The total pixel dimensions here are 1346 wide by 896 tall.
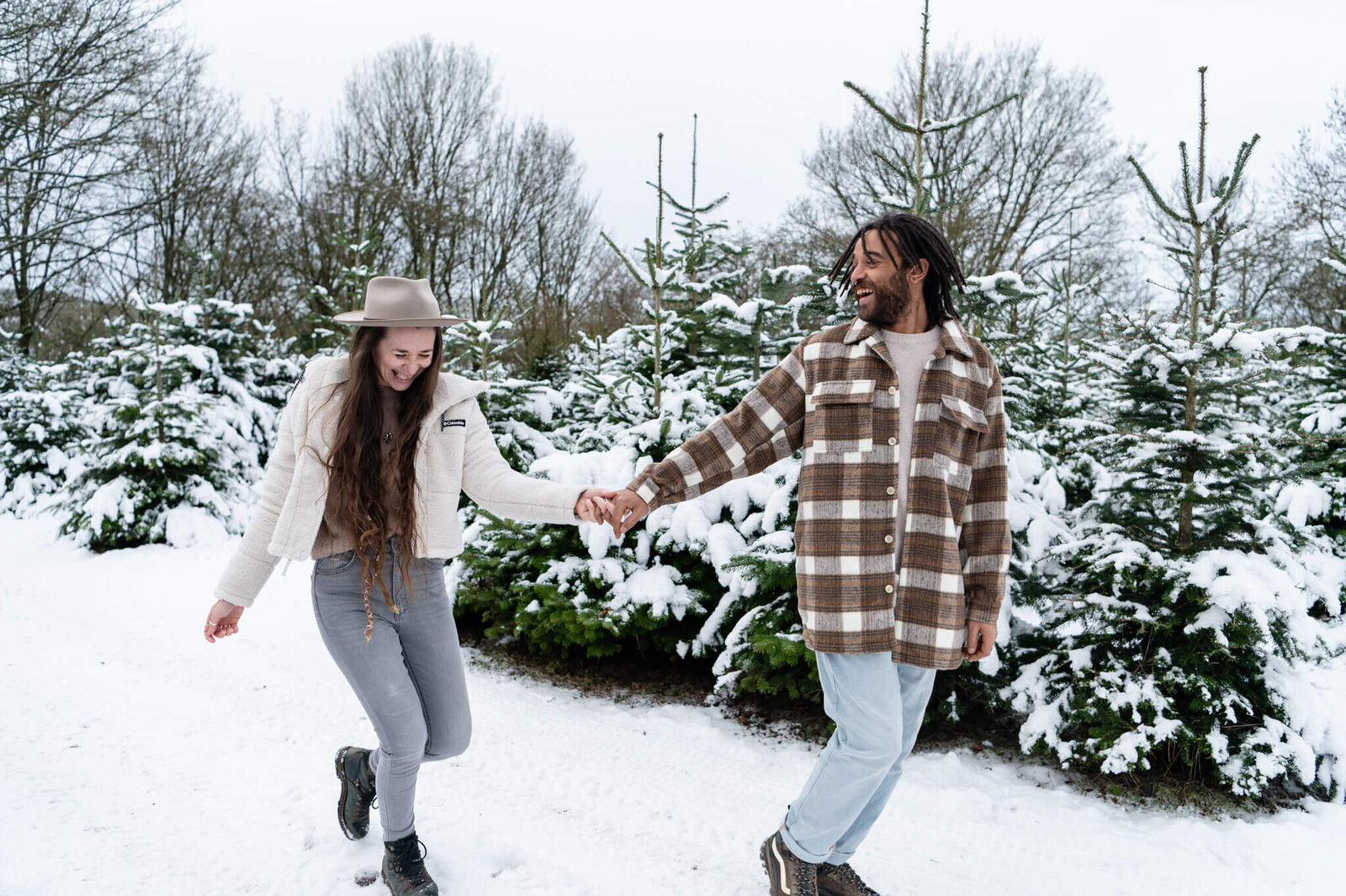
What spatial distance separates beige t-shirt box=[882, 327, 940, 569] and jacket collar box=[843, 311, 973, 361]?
1.1 inches

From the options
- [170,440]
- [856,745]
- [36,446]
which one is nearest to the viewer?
[856,745]

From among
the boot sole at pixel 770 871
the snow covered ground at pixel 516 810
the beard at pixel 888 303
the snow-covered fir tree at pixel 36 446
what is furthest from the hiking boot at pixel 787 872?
the snow-covered fir tree at pixel 36 446

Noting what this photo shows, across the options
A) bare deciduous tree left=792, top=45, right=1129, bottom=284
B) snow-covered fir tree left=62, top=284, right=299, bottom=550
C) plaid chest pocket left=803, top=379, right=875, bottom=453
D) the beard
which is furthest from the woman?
bare deciduous tree left=792, top=45, right=1129, bottom=284

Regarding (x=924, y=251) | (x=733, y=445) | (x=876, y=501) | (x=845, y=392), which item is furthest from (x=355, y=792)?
(x=924, y=251)

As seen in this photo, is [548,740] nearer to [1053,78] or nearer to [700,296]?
[700,296]

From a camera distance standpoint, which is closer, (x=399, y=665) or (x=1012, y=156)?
(x=399, y=665)

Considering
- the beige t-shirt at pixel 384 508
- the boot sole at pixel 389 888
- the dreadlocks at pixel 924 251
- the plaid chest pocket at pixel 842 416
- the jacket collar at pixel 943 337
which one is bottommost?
the boot sole at pixel 389 888

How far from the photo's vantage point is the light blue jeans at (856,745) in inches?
93.8

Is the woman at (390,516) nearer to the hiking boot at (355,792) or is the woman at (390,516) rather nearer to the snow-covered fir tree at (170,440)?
the hiking boot at (355,792)

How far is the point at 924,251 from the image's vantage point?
2.58 metres

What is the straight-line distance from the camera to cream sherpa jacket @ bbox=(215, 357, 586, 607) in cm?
246

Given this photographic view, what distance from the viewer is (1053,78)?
2142cm

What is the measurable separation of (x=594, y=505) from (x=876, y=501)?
0.88 m

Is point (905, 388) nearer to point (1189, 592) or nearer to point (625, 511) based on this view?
point (625, 511)
